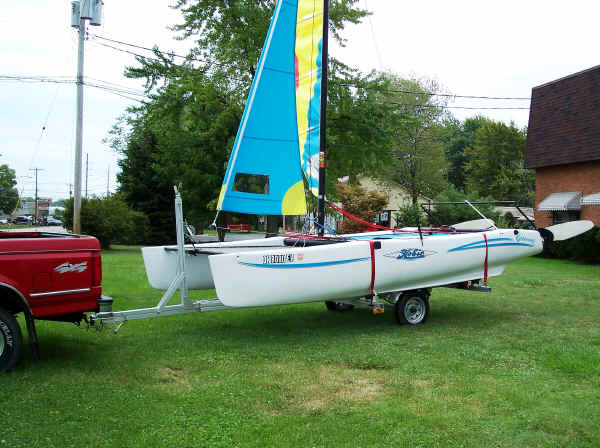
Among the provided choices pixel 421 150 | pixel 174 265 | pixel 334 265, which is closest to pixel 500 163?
pixel 421 150

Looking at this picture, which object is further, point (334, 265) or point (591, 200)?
point (591, 200)

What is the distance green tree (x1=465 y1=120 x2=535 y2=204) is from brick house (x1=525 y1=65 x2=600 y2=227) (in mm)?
26459

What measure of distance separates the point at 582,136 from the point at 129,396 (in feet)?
66.8

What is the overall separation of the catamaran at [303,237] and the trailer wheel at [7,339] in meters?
1.96

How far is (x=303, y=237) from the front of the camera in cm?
799

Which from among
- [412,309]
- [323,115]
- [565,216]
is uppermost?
[323,115]

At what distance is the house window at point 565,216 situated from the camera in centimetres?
2122

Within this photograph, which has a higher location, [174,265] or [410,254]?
[410,254]

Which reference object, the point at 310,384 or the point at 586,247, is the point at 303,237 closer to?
the point at 310,384

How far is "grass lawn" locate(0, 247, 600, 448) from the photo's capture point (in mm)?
4047

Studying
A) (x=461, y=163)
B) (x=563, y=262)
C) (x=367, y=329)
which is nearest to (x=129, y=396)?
A: (x=367, y=329)

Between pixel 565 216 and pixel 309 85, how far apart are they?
17.3 meters

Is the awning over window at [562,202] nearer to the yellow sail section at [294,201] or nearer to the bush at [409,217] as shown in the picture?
the bush at [409,217]

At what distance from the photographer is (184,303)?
6.55 metres
